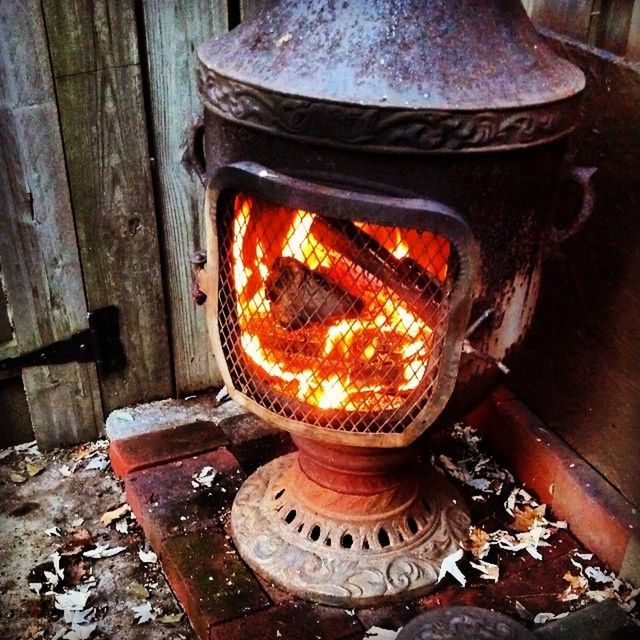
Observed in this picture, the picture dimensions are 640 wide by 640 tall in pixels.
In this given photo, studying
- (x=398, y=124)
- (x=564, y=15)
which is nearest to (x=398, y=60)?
(x=398, y=124)

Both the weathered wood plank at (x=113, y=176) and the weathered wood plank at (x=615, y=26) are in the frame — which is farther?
the weathered wood plank at (x=113, y=176)

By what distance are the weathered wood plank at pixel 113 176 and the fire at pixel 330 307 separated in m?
0.72

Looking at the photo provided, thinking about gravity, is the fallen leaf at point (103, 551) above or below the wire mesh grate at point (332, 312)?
below

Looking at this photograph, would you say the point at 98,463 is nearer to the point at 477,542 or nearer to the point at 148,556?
the point at 148,556

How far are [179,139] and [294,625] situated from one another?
4.49 feet

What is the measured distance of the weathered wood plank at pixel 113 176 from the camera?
231 cm

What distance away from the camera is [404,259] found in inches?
69.3

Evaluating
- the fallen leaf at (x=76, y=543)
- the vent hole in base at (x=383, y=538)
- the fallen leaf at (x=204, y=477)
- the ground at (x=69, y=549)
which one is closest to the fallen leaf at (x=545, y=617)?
the vent hole in base at (x=383, y=538)

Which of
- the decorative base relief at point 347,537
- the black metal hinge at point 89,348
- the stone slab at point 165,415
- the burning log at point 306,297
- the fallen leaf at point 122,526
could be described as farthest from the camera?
the stone slab at point 165,415

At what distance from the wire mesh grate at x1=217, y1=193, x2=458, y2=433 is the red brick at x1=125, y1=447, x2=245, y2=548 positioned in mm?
544

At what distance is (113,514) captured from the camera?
2.50m

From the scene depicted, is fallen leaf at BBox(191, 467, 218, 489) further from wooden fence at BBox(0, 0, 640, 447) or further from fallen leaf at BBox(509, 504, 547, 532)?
fallen leaf at BBox(509, 504, 547, 532)

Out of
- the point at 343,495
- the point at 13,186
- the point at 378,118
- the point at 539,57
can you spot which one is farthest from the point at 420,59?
the point at 13,186

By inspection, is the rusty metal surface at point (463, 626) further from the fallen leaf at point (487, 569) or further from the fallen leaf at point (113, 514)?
the fallen leaf at point (113, 514)
